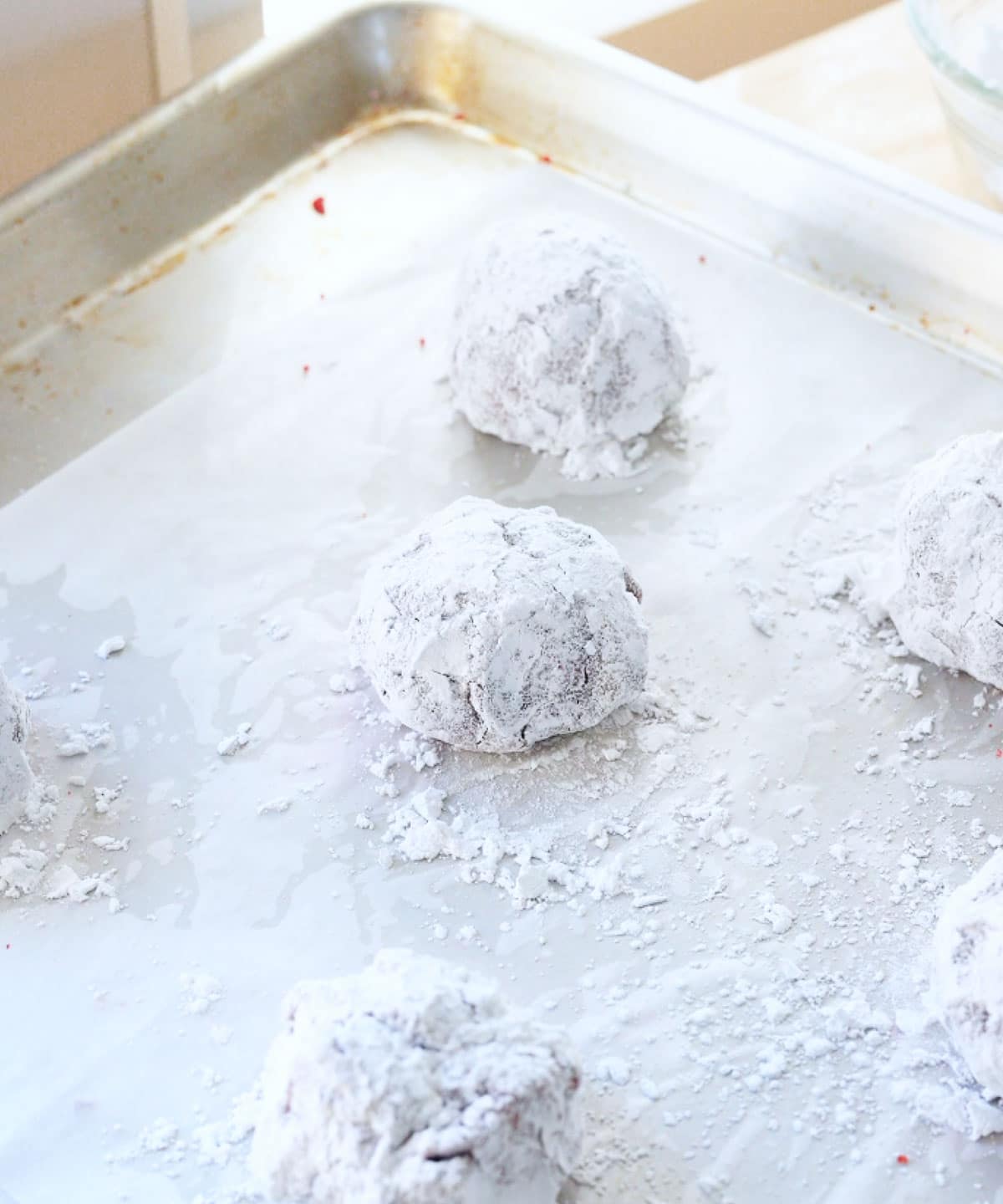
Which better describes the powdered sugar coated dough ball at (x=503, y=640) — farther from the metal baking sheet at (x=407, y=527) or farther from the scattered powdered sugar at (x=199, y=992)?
the scattered powdered sugar at (x=199, y=992)

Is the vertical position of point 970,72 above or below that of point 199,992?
above

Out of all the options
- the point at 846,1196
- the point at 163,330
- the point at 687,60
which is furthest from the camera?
the point at 687,60

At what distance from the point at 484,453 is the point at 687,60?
3.37ft

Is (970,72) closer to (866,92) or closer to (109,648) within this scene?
(866,92)

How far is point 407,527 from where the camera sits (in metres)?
1.41

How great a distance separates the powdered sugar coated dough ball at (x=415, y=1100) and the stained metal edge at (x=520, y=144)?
89cm

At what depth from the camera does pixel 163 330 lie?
1.59m

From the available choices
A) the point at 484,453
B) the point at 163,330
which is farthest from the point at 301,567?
the point at 163,330

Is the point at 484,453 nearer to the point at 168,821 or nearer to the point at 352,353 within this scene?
the point at 352,353

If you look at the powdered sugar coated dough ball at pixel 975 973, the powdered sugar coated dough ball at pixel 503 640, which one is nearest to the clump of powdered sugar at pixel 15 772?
the powdered sugar coated dough ball at pixel 503 640

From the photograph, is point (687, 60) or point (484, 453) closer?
point (484, 453)

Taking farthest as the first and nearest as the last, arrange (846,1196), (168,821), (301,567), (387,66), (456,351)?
(387,66) → (456,351) → (301,567) → (168,821) → (846,1196)

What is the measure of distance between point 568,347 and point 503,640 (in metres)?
0.35

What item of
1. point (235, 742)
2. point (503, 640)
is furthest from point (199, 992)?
point (503, 640)
